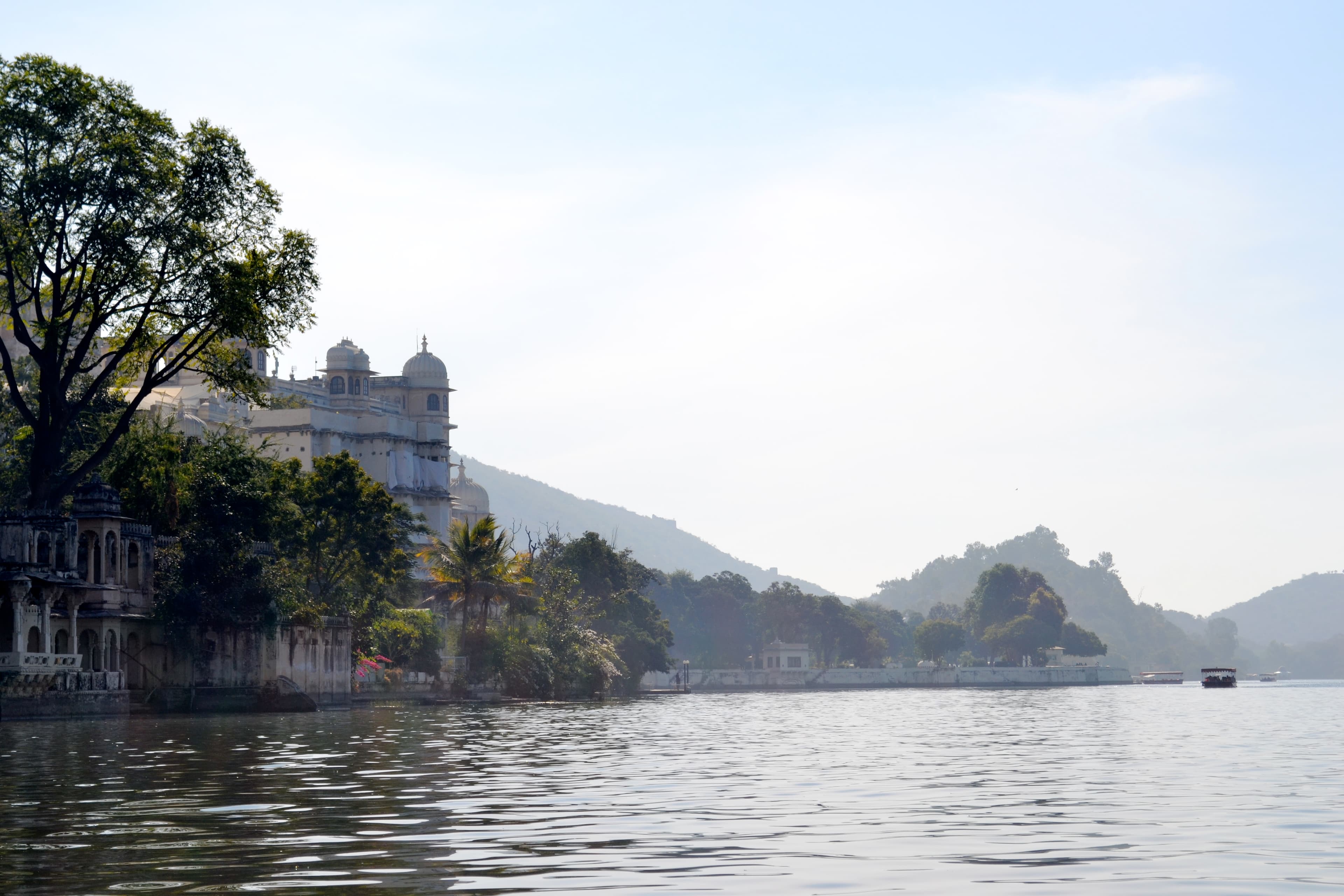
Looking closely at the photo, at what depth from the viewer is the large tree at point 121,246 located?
48.8 meters

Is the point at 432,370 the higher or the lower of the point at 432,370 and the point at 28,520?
the higher

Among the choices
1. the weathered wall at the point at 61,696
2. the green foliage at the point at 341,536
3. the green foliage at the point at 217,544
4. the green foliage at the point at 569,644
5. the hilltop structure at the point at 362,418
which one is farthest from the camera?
the hilltop structure at the point at 362,418

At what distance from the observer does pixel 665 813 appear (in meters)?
16.9

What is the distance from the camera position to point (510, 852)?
522 inches

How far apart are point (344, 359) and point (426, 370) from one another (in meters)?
9.60

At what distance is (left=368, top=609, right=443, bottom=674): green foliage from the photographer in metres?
79.2

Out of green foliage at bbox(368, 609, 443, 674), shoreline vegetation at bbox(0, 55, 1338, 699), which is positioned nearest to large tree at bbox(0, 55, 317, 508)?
shoreline vegetation at bbox(0, 55, 1338, 699)

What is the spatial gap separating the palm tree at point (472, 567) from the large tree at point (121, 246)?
2748 cm

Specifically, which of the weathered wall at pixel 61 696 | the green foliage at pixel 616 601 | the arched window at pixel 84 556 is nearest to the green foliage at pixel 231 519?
the arched window at pixel 84 556

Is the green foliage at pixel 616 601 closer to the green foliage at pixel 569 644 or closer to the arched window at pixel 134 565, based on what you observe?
the green foliage at pixel 569 644

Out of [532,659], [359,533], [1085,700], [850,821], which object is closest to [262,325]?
[359,533]

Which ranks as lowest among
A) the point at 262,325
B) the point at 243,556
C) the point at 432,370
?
the point at 243,556

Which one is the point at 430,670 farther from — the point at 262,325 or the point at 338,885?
the point at 338,885

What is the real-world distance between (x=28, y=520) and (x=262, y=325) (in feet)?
31.7
